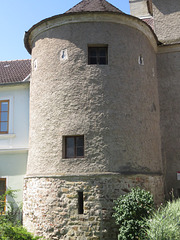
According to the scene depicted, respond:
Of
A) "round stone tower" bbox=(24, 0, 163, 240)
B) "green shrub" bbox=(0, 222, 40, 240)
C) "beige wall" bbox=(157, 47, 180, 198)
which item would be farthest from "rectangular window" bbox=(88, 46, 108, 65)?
"green shrub" bbox=(0, 222, 40, 240)

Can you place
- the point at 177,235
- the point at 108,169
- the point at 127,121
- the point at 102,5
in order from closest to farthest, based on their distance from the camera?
the point at 177,235
the point at 108,169
the point at 127,121
the point at 102,5

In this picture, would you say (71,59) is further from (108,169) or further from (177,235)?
(177,235)

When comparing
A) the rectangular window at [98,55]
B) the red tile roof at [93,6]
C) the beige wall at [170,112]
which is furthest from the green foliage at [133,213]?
the red tile roof at [93,6]

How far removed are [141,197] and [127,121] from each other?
107 inches

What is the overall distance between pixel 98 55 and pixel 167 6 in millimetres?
5578

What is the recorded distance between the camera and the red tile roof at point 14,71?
47.1 ft

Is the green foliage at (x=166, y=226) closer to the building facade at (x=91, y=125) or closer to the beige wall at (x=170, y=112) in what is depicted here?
the building facade at (x=91, y=125)

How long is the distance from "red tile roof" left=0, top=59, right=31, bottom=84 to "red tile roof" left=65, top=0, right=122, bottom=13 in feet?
13.7

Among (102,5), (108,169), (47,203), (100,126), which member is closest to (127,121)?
(100,126)

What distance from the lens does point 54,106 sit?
10695 mm

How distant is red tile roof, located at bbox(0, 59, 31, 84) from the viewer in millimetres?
14344

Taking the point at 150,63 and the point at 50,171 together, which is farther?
the point at 150,63

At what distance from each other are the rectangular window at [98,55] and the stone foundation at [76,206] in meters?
4.11

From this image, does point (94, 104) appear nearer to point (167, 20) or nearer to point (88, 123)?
point (88, 123)
